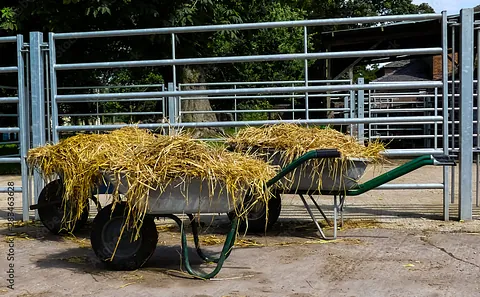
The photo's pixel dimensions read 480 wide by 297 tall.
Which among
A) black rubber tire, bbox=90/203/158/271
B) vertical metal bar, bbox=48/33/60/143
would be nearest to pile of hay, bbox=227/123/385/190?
black rubber tire, bbox=90/203/158/271

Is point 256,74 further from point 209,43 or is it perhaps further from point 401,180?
point 401,180

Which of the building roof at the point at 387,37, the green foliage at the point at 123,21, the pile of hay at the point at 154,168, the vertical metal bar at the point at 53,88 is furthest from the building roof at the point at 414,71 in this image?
the pile of hay at the point at 154,168

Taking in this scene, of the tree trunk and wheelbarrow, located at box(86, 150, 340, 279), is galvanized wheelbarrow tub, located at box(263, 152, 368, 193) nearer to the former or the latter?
wheelbarrow, located at box(86, 150, 340, 279)

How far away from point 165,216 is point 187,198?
29 cm

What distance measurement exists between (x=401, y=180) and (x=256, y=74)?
17826 millimetres

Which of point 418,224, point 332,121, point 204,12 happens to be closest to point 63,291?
point 332,121

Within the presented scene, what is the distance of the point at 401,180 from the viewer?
9.64m

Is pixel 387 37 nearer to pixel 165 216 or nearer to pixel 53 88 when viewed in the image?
pixel 53 88

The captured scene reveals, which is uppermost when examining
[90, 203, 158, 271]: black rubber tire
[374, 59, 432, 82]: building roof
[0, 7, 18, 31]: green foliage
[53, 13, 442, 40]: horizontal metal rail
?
[374, 59, 432, 82]: building roof

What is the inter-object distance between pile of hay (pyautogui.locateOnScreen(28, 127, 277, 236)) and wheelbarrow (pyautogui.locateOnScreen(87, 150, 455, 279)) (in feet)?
0.22

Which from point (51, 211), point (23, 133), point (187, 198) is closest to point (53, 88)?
point (23, 133)

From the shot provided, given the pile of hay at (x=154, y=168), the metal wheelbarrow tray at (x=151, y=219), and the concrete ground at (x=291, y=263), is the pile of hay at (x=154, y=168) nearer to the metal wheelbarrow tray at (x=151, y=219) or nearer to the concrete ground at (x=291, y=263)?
the metal wheelbarrow tray at (x=151, y=219)

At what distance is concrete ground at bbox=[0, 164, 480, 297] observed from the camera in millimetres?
3869

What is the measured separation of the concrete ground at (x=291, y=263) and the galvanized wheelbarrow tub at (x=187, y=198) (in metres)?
0.49
